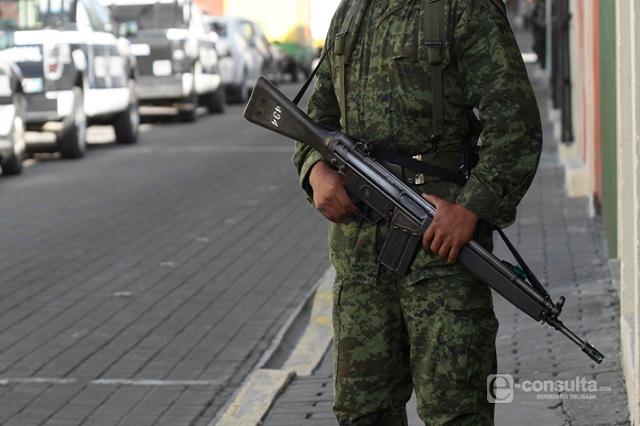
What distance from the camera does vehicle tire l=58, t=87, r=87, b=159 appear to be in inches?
689

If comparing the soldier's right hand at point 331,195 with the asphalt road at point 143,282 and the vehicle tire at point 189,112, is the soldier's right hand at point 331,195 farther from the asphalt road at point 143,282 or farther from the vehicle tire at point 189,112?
the vehicle tire at point 189,112

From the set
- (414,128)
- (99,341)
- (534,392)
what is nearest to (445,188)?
(414,128)

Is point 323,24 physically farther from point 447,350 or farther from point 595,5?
point 447,350

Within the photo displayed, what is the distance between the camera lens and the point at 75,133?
17.7 metres

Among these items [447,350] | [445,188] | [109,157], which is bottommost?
[109,157]

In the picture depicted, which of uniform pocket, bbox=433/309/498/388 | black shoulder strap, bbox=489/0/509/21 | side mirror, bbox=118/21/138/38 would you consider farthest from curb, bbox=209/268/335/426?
side mirror, bbox=118/21/138/38

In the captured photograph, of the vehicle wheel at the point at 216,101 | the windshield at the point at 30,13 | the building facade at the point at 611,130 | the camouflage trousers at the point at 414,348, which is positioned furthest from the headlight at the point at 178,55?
the camouflage trousers at the point at 414,348

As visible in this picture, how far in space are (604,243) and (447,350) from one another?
6.18m

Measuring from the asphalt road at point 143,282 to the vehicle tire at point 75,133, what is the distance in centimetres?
42

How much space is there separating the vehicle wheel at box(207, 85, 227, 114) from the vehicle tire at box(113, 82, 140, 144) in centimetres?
573

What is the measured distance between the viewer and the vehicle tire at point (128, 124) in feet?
65.6

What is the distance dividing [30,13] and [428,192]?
47.4 feet

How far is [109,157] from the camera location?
60.7ft

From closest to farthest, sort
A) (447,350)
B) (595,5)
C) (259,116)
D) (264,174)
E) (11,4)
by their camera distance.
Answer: (447,350), (259,116), (595,5), (264,174), (11,4)
